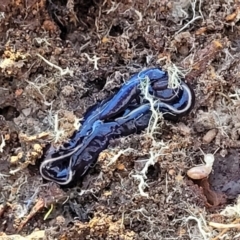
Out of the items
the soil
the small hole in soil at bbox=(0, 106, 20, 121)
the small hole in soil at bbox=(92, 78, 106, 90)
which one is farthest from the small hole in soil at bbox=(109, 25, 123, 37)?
the small hole in soil at bbox=(0, 106, 20, 121)

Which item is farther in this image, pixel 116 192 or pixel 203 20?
pixel 203 20

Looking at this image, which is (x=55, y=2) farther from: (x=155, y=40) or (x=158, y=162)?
(x=158, y=162)

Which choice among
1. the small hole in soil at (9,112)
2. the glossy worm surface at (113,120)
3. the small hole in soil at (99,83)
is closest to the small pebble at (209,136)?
the glossy worm surface at (113,120)

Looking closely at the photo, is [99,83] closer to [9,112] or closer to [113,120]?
[113,120]

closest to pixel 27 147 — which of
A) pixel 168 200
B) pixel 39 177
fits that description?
pixel 39 177

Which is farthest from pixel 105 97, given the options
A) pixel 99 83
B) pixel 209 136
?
pixel 209 136

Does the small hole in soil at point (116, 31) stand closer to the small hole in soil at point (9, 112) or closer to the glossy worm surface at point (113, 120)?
the glossy worm surface at point (113, 120)
